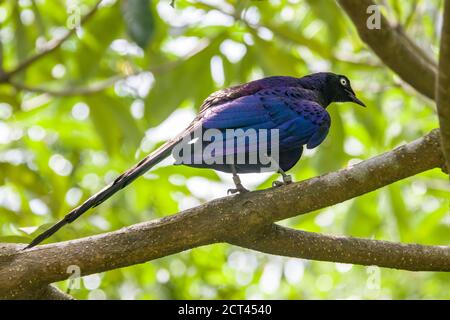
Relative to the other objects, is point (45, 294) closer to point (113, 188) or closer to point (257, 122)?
point (113, 188)

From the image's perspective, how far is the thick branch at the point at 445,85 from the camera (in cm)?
302

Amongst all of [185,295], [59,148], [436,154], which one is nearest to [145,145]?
[59,148]

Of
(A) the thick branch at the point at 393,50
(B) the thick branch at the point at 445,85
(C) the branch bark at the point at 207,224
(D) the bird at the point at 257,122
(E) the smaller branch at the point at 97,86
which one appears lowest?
(C) the branch bark at the point at 207,224

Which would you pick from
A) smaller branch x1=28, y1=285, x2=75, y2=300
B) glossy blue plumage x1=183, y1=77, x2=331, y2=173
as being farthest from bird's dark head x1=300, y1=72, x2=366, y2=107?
smaller branch x1=28, y1=285, x2=75, y2=300

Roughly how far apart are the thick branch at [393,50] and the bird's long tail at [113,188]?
111 cm

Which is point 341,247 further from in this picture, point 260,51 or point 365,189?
point 260,51

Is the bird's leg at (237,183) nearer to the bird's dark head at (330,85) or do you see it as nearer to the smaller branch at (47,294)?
the smaller branch at (47,294)

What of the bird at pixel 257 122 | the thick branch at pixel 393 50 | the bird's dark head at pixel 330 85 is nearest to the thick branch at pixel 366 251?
the bird at pixel 257 122

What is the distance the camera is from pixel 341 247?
404 centimetres

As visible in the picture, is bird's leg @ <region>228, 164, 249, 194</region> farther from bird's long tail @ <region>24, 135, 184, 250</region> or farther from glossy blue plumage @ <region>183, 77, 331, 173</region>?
bird's long tail @ <region>24, 135, 184, 250</region>

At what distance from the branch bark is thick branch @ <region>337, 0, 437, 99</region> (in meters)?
0.81

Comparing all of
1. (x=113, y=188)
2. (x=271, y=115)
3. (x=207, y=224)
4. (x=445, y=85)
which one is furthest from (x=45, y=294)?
(x=445, y=85)

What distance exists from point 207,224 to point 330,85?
2.09 metres

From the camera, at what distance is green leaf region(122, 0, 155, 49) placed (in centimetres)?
462
